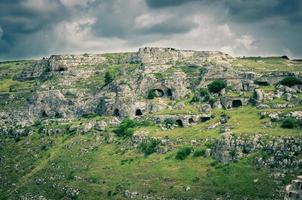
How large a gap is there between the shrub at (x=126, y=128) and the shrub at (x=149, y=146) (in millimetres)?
7172

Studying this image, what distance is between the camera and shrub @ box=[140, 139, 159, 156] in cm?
11744

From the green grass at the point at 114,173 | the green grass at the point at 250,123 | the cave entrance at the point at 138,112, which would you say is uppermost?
the green grass at the point at 250,123

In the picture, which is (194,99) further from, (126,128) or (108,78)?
(108,78)

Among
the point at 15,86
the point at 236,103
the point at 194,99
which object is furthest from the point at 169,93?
the point at 15,86

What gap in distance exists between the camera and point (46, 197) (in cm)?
11456

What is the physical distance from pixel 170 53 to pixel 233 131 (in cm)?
8321

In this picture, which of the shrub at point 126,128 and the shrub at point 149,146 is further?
the shrub at point 126,128

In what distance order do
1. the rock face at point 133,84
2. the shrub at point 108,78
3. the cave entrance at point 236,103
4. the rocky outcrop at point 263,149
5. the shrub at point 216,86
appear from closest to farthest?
the rocky outcrop at point 263,149
the cave entrance at point 236,103
the rock face at point 133,84
the shrub at point 216,86
the shrub at point 108,78

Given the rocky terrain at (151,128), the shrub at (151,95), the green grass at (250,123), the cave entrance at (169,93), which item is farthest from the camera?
the cave entrance at (169,93)

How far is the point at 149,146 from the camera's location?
119 m

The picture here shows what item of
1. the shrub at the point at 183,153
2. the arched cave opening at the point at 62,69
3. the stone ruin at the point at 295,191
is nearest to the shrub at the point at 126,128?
the shrub at the point at 183,153

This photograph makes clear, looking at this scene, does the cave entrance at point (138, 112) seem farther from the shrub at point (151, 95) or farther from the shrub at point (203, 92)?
the shrub at point (203, 92)

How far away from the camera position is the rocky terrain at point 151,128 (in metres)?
97.9

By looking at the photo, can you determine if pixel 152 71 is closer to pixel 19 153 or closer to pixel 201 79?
pixel 201 79
